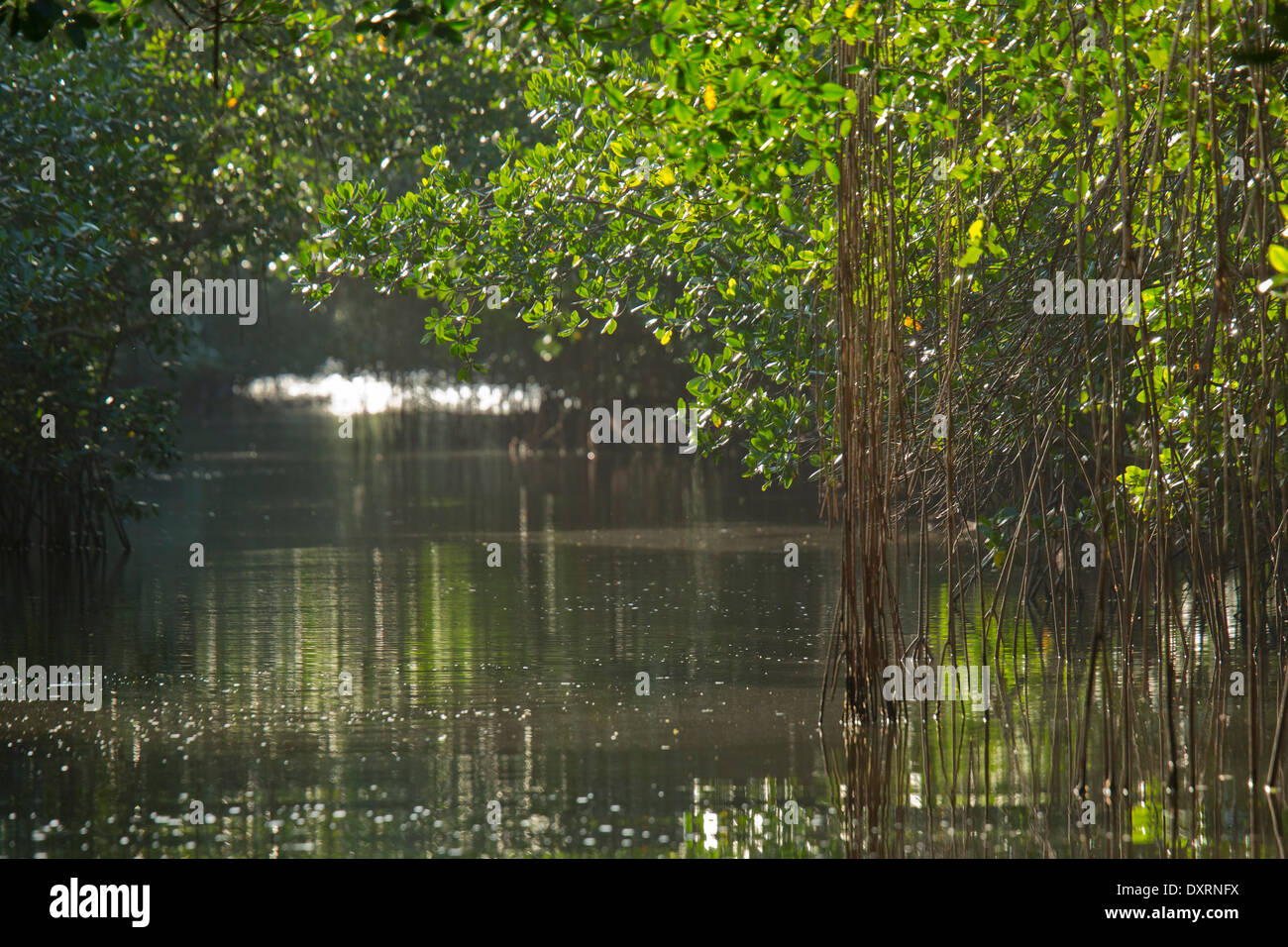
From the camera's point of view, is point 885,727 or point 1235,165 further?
point 885,727

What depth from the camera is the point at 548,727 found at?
28.8 ft

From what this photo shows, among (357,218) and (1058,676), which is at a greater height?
(357,218)

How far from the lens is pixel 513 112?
24.7m

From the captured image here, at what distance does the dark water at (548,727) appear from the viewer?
A: 6824 mm

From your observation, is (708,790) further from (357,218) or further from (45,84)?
(45,84)

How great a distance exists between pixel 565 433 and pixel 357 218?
24.9m

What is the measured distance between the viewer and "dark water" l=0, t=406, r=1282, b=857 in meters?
6.82

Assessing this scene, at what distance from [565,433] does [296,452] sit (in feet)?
19.2
